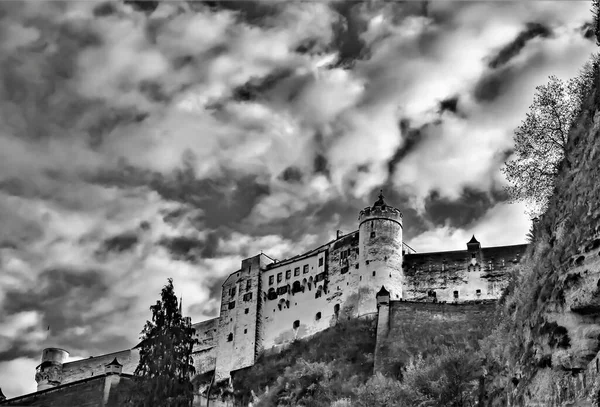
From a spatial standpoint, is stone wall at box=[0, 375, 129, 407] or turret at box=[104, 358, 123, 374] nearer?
stone wall at box=[0, 375, 129, 407]

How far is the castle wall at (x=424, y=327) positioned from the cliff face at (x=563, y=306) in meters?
29.8

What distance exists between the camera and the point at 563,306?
1552cm

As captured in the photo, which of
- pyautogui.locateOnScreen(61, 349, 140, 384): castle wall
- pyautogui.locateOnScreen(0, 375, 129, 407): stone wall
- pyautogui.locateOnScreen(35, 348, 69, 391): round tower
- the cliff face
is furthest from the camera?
pyautogui.locateOnScreen(35, 348, 69, 391): round tower

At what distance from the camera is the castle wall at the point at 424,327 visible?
1977 inches

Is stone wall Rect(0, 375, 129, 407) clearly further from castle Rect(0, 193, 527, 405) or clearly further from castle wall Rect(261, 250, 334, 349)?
castle wall Rect(261, 250, 334, 349)

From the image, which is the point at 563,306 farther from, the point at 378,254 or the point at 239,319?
the point at 239,319

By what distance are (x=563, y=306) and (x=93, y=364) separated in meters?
80.4

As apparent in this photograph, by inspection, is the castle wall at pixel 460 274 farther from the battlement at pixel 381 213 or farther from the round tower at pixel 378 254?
the battlement at pixel 381 213

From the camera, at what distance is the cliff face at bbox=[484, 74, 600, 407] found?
1438cm

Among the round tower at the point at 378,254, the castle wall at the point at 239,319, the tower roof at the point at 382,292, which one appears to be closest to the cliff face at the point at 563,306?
the tower roof at the point at 382,292

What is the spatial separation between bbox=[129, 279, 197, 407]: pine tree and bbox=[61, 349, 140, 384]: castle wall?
42628mm

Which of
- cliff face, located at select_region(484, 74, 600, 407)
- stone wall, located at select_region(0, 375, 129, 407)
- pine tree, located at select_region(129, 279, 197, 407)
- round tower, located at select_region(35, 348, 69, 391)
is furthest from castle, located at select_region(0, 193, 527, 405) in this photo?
cliff face, located at select_region(484, 74, 600, 407)

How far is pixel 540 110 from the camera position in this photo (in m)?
31.4

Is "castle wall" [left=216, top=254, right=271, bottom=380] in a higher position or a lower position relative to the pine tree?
higher
